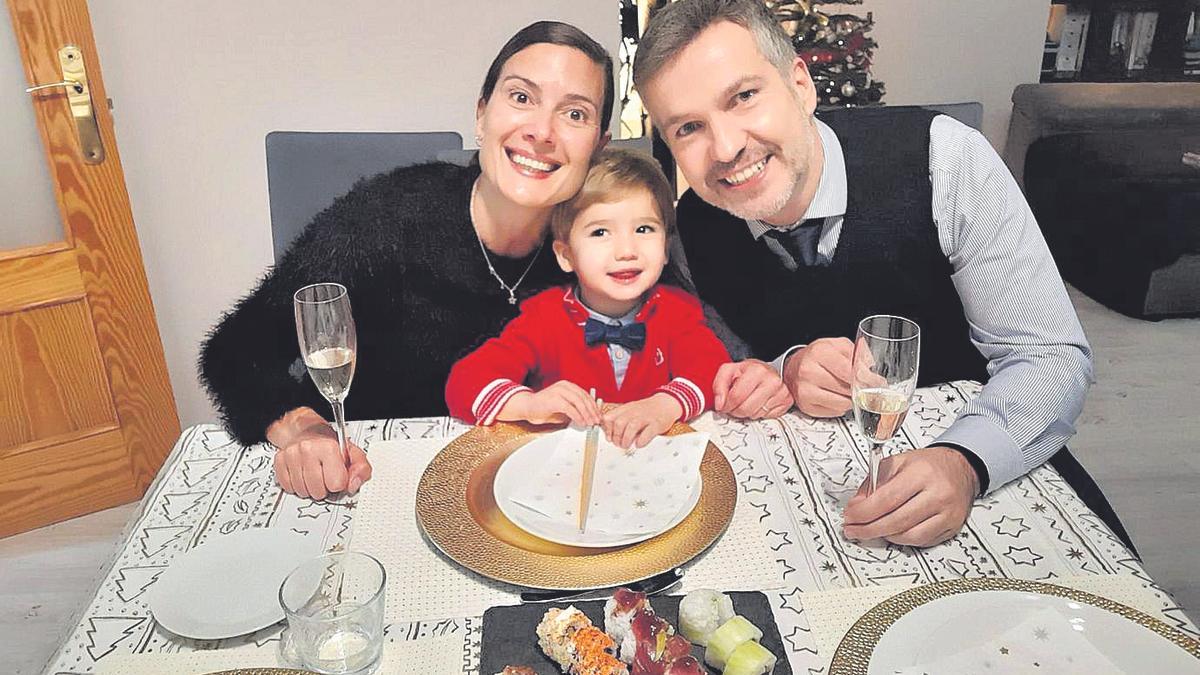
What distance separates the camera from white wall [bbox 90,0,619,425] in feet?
4.93

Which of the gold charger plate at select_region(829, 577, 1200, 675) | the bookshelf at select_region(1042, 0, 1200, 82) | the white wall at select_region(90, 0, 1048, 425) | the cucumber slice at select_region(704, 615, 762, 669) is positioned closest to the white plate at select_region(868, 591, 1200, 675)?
the gold charger plate at select_region(829, 577, 1200, 675)

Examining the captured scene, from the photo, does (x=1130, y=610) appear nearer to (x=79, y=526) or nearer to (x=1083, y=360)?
(x=1083, y=360)

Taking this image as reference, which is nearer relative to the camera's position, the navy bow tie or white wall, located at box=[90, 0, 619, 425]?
the navy bow tie

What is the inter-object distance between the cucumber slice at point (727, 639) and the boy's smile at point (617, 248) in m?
Result: 0.59

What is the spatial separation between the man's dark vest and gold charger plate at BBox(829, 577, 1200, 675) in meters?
0.58

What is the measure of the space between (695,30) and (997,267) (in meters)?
0.56

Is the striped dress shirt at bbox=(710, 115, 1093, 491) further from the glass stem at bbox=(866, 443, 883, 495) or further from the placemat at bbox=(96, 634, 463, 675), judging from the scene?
the placemat at bbox=(96, 634, 463, 675)

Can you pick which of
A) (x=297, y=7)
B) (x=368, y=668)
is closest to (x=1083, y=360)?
(x=368, y=668)

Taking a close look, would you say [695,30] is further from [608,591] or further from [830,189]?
[608,591]

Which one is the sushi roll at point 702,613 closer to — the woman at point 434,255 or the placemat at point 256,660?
the placemat at point 256,660

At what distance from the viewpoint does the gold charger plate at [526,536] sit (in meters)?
0.95

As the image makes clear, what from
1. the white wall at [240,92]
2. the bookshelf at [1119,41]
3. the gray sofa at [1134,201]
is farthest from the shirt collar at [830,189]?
the bookshelf at [1119,41]

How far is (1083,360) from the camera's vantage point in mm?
1294

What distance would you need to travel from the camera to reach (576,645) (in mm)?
799
